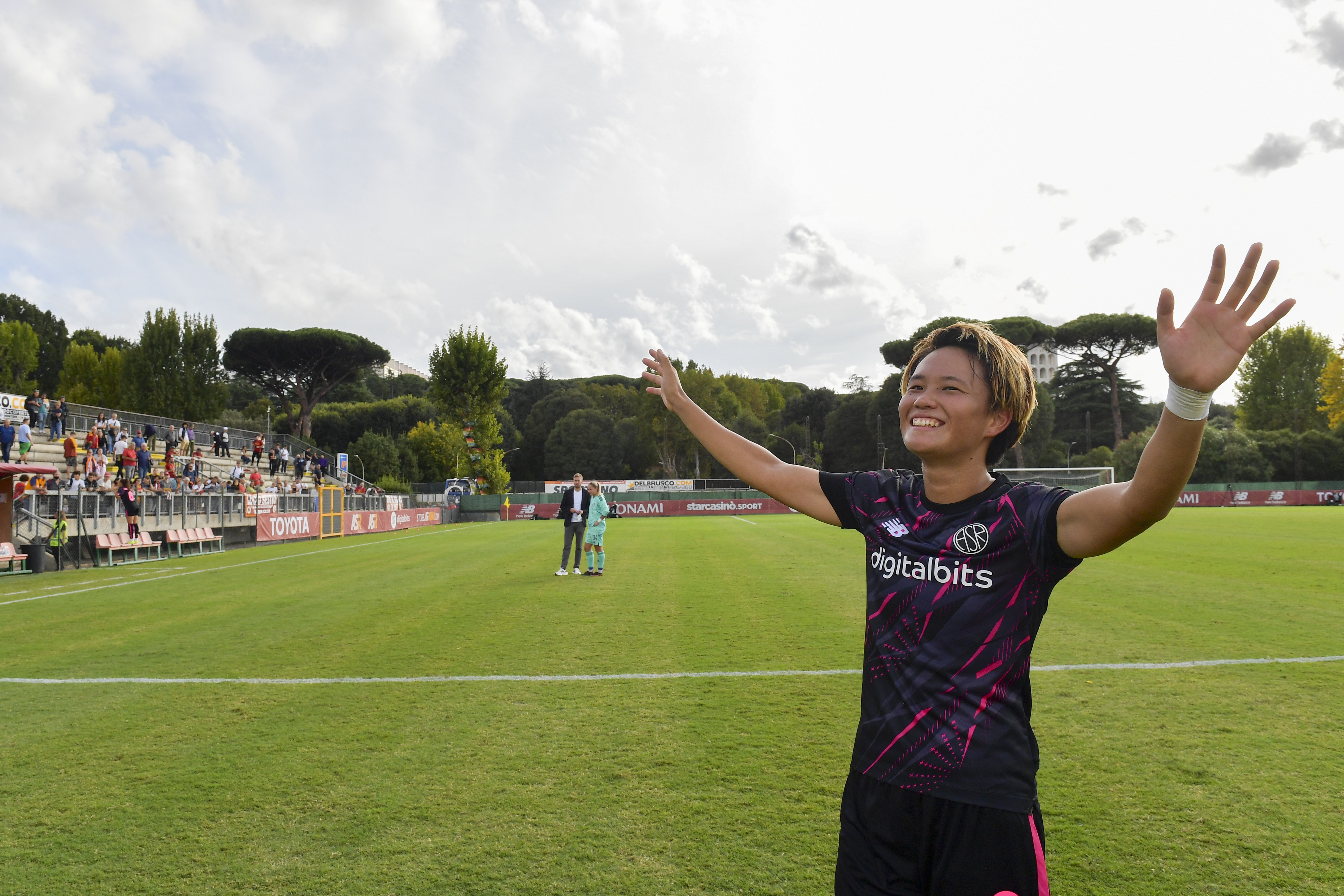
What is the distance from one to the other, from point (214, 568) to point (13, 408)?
652 inches

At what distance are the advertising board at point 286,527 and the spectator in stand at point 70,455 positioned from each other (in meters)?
5.73

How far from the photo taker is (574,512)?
14930 mm

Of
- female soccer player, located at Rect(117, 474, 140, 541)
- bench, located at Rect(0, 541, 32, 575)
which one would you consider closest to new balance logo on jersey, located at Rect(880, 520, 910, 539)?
bench, located at Rect(0, 541, 32, 575)

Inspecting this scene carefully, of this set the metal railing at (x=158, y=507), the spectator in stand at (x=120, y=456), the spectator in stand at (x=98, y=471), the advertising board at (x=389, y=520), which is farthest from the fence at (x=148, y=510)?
the spectator in stand at (x=120, y=456)

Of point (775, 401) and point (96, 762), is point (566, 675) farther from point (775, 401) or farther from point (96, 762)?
point (775, 401)

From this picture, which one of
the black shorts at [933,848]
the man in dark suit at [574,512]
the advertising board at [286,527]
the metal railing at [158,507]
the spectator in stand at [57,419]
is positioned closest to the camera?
the black shorts at [933,848]

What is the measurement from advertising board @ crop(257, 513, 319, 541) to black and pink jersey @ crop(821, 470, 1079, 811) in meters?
29.5

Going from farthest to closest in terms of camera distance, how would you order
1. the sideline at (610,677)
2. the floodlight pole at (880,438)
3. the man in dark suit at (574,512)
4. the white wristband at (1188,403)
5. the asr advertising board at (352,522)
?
the floodlight pole at (880,438) → the asr advertising board at (352,522) → the man in dark suit at (574,512) → the sideline at (610,677) → the white wristband at (1188,403)

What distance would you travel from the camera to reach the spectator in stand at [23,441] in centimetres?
2409

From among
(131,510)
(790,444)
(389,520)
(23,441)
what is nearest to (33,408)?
(23,441)

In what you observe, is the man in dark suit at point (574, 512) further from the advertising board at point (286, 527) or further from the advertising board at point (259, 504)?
the advertising board at point (286, 527)

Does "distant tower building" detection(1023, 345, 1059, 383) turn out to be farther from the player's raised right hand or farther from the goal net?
the player's raised right hand

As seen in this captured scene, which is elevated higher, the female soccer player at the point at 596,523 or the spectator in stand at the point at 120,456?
the spectator in stand at the point at 120,456

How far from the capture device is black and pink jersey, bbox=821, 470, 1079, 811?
1843mm
